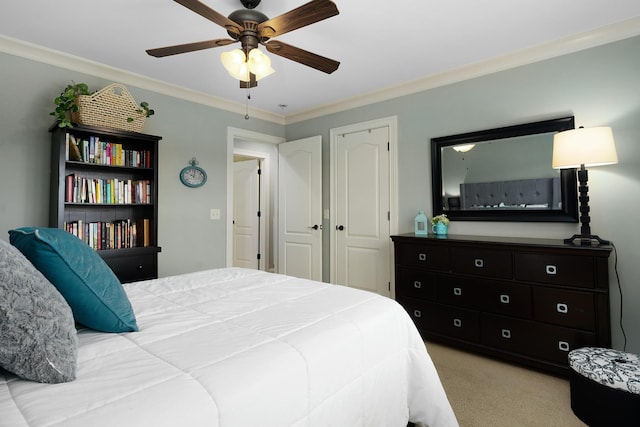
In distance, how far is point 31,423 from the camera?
2.11 feet

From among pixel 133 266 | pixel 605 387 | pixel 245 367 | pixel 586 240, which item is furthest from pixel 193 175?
pixel 605 387

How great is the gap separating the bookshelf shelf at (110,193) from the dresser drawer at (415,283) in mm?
2295

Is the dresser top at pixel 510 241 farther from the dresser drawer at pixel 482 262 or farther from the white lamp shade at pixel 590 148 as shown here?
the white lamp shade at pixel 590 148

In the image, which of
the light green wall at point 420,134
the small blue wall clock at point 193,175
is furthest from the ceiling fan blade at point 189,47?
the small blue wall clock at point 193,175

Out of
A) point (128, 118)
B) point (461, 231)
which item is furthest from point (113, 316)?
point (461, 231)

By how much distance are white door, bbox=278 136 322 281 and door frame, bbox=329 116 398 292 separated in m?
0.16

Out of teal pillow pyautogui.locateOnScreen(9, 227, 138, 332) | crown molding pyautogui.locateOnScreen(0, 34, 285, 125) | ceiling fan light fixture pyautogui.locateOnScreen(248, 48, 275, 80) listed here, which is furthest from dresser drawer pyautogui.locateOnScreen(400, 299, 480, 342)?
crown molding pyautogui.locateOnScreen(0, 34, 285, 125)

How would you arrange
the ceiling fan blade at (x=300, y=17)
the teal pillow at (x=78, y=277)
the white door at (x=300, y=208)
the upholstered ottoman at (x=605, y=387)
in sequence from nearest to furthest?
the teal pillow at (x=78, y=277), the ceiling fan blade at (x=300, y=17), the upholstered ottoman at (x=605, y=387), the white door at (x=300, y=208)

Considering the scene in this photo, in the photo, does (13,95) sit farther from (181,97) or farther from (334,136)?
(334,136)

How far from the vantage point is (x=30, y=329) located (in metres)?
0.76

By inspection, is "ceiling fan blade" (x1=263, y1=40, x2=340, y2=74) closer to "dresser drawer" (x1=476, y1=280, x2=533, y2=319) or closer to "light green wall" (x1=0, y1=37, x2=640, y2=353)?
"light green wall" (x1=0, y1=37, x2=640, y2=353)

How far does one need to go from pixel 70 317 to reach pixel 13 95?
105 inches

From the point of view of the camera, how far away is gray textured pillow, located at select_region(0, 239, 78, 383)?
2.42ft

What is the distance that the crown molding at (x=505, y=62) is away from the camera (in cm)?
236
